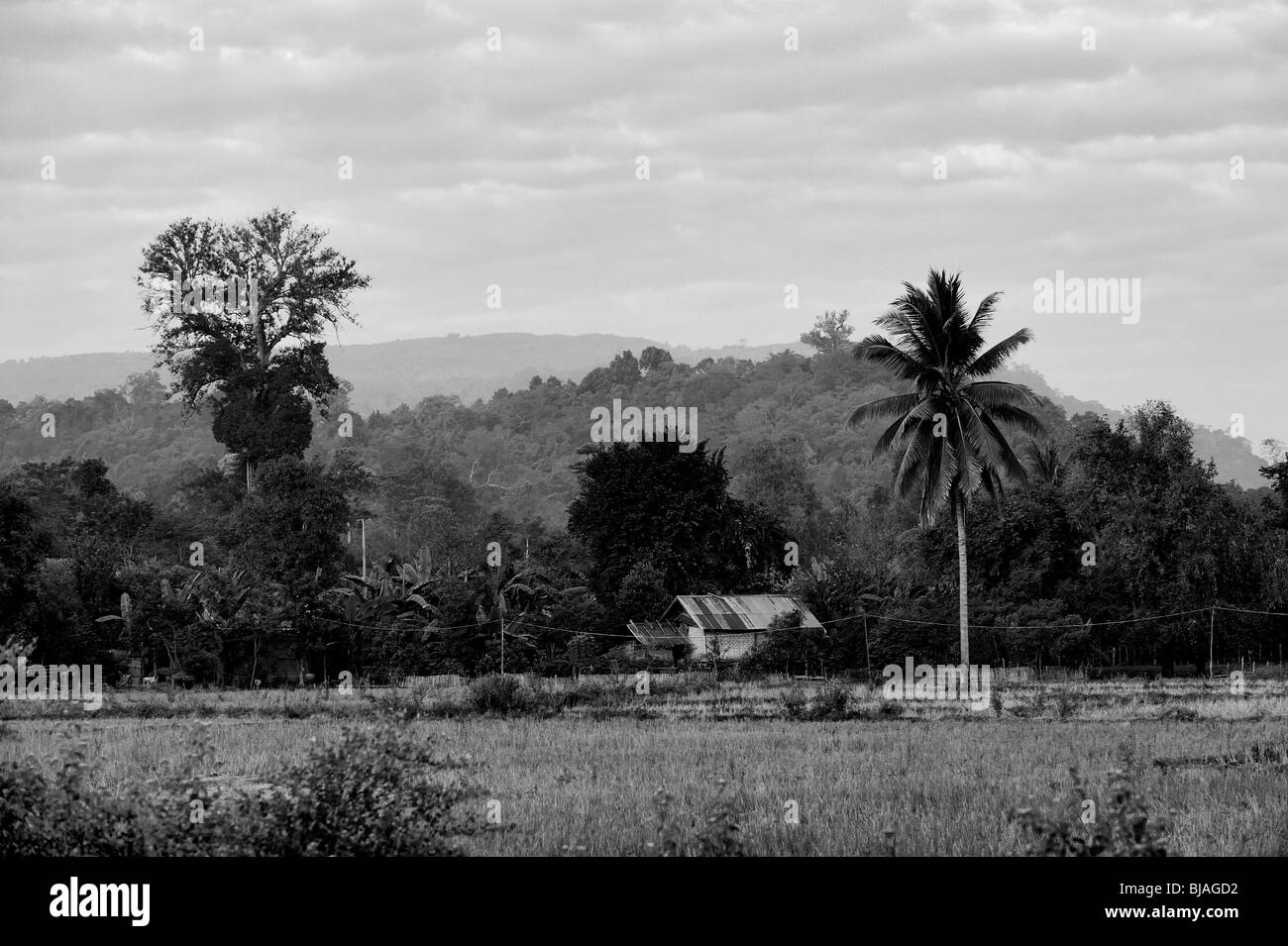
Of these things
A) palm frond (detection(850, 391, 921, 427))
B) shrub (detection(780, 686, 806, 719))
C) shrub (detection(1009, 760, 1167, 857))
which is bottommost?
shrub (detection(780, 686, 806, 719))

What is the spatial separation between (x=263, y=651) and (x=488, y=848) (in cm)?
3604

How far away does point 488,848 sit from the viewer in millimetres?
14141

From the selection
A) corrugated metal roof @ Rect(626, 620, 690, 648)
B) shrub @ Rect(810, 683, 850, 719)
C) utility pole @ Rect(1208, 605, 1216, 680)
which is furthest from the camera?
corrugated metal roof @ Rect(626, 620, 690, 648)

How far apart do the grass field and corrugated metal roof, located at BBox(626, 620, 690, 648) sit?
43.4 ft

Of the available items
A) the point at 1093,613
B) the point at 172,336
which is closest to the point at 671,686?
the point at 1093,613

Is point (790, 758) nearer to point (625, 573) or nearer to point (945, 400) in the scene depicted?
point (945, 400)

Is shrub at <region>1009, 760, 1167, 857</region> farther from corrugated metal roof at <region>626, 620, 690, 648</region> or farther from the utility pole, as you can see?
corrugated metal roof at <region>626, 620, 690, 648</region>

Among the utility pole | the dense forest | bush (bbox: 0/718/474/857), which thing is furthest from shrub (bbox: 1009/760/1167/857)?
the utility pole

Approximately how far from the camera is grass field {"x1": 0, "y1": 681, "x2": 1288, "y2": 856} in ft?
49.0

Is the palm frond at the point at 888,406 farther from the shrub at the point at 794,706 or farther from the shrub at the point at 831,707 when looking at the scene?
the shrub at the point at 831,707

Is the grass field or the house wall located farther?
the house wall

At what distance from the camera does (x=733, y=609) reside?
55.9 metres

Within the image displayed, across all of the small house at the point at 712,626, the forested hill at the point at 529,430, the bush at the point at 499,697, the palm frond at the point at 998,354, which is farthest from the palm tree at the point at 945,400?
the forested hill at the point at 529,430
